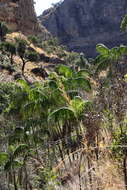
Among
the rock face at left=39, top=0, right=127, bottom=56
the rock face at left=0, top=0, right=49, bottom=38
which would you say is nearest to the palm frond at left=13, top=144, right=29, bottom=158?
the rock face at left=0, top=0, right=49, bottom=38

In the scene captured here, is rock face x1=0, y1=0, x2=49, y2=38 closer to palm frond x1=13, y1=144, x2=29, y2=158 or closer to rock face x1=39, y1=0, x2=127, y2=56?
rock face x1=39, y1=0, x2=127, y2=56

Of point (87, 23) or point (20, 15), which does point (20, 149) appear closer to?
point (20, 15)

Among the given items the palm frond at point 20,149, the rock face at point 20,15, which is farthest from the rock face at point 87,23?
the palm frond at point 20,149

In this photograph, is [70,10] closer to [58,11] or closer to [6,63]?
[58,11]

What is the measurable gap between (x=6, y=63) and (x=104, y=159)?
53.9m

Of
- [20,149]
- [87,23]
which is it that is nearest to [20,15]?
[87,23]

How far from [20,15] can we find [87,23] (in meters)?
59.6

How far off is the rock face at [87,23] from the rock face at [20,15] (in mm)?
42867

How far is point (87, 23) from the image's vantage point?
159 metres

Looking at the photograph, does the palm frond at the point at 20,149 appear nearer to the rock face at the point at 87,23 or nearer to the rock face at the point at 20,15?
the rock face at the point at 20,15

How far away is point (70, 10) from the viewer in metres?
162

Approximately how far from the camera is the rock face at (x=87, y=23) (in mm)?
152000

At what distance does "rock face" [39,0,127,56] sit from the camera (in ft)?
499

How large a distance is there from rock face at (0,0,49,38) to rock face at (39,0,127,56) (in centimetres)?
4287
